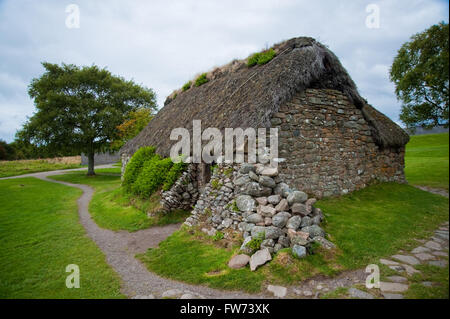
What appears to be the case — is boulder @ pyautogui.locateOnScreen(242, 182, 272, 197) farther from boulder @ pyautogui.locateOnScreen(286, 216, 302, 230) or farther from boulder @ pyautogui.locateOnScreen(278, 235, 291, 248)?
boulder @ pyautogui.locateOnScreen(278, 235, 291, 248)

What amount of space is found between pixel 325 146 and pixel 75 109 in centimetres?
2302

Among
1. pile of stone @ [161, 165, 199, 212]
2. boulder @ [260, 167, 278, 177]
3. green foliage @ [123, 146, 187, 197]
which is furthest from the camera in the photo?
green foliage @ [123, 146, 187, 197]

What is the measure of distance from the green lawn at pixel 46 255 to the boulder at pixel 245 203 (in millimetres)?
3014

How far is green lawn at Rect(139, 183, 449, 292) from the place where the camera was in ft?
13.5

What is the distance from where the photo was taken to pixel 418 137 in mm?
33812

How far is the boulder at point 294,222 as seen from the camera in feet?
15.7

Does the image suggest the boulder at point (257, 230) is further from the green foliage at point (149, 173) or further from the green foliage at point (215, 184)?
the green foliage at point (149, 173)

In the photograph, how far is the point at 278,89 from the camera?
710 cm

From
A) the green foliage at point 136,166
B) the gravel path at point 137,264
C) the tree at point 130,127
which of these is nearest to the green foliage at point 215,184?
the gravel path at point 137,264

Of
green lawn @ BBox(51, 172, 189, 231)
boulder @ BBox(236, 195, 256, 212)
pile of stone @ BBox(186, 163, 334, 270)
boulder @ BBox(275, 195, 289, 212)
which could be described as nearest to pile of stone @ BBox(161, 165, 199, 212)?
green lawn @ BBox(51, 172, 189, 231)

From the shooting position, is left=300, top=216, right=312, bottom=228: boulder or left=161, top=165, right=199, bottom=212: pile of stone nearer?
left=300, top=216, right=312, bottom=228: boulder

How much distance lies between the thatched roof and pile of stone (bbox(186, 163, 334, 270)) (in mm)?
1836

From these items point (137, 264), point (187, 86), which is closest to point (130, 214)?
point (137, 264)

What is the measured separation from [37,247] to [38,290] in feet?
8.85
